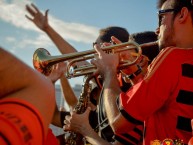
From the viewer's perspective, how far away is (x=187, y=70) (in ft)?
7.82

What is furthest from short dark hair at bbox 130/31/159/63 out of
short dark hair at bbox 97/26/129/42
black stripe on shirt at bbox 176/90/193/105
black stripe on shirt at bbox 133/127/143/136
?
black stripe on shirt at bbox 176/90/193/105

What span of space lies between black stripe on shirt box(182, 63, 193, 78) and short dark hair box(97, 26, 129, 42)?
7.75ft

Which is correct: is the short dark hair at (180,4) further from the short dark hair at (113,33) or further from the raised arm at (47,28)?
the raised arm at (47,28)

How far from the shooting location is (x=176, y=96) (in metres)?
2.35

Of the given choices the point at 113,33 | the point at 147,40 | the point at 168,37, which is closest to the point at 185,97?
the point at 168,37

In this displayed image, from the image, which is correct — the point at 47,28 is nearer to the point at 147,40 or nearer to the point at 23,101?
the point at 147,40

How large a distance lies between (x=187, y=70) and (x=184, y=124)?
1.32 ft

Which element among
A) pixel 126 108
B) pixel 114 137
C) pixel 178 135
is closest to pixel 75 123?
pixel 114 137

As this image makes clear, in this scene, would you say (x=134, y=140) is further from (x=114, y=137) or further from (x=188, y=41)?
(x=188, y=41)

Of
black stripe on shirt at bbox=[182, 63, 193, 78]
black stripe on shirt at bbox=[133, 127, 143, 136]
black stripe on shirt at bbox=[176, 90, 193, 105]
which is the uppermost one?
black stripe on shirt at bbox=[182, 63, 193, 78]

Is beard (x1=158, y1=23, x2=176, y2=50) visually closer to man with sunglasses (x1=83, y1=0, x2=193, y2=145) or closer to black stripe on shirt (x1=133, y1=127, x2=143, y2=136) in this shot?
man with sunglasses (x1=83, y1=0, x2=193, y2=145)

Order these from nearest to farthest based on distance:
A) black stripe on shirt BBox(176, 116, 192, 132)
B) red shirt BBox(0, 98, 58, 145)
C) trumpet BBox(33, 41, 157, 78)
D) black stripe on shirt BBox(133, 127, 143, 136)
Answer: red shirt BBox(0, 98, 58, 145) < black stripe on shirt BBox(176, 116, 192, 132) < black stripe on shirt BBox(133, 127, 143, 136) < trumpet BBox(33, 41, 157, 78)

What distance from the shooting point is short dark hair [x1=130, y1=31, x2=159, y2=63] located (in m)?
3.98

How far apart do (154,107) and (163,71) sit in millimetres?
276
